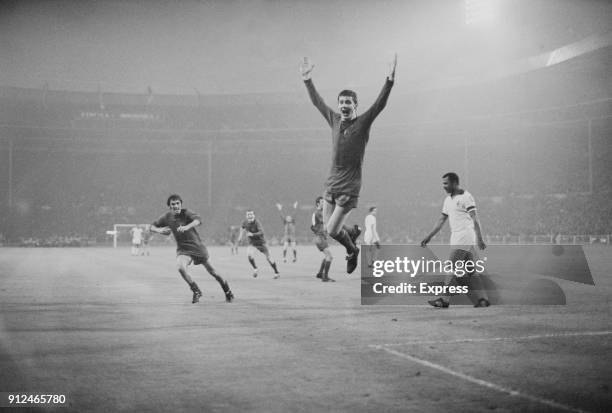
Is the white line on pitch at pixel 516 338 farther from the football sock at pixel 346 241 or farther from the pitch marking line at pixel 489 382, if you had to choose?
the football sock at pixel 346 241

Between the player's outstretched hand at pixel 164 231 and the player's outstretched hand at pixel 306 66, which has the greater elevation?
the player's outstretched hand at pixel 306 66

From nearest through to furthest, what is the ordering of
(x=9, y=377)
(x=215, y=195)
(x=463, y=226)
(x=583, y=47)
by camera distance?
(x=9, y=377) < (x=463, y=226) < (x=583, y=47) < (x=215, y=195)

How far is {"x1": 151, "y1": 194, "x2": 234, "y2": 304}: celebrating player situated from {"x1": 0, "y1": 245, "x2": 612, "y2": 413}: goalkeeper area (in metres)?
0.43

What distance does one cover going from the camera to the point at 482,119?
56.9m

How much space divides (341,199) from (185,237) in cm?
479

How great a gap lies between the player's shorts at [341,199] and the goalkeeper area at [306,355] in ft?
5.42

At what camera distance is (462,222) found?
33.8ft

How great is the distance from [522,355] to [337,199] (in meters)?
3.13

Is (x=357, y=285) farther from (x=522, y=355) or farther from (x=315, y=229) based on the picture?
(x=522, y=355)

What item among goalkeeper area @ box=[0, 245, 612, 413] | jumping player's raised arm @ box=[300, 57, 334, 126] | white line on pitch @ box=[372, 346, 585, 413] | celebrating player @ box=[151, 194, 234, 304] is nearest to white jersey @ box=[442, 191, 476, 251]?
goalkeeper area @ box=[0, 245, 612, 413]

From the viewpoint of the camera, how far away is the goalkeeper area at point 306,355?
15.3 ft

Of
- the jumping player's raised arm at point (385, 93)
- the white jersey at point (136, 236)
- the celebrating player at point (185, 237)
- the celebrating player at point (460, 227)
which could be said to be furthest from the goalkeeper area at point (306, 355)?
the white jersey at point (136, 236)

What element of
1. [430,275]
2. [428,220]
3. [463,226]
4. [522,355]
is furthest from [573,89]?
[522,355]

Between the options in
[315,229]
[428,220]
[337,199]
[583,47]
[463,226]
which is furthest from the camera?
[428,220]
